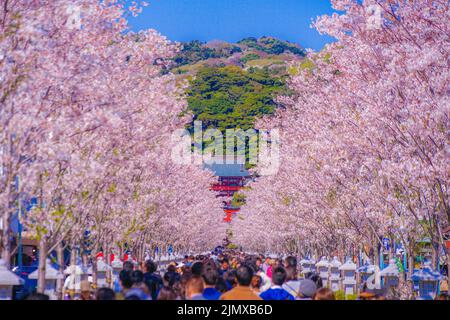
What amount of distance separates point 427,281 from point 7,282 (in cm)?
1129

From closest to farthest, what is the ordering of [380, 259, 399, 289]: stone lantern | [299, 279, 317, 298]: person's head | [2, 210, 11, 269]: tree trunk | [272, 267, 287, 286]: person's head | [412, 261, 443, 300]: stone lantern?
[272, 267, 287, 286]: person's head
[299, 279, 317, 298]: person's head
[2, 210, 11, 269]: tree trunk
[412, 261, 443, 300]: stone lantern
[380, 259, 399, 289]: stone lantern

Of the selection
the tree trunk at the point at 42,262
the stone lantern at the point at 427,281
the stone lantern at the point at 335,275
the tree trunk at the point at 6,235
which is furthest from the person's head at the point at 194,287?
the stone lantern at the point at 335,275

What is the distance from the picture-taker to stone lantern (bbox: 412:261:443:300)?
63.4 ft

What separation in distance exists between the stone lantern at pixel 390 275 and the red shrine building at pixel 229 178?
90.8 metres

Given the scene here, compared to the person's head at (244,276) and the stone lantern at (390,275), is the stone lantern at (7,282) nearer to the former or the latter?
the person's head at (244,276)

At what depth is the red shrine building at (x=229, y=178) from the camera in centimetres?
12288

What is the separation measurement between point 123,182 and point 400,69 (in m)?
8.44

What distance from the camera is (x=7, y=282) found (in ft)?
47.5

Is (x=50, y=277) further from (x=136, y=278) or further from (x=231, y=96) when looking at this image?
(x=231, y=96)

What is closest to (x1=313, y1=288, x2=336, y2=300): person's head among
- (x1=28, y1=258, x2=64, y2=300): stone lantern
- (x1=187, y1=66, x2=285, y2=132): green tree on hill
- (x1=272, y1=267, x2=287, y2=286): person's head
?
(x1=272, y1=267, x2=287, y2=286): person's head

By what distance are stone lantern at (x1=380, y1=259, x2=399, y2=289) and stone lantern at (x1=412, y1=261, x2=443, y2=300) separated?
3277 mm

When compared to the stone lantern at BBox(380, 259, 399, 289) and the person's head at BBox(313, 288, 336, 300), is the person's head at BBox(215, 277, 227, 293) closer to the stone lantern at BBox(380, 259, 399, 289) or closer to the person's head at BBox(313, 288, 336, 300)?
the person's head at BBox(313, 288, 336, 300)

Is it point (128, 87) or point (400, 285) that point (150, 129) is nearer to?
point (128, 87)

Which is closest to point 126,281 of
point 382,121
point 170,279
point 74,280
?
point 170,279
